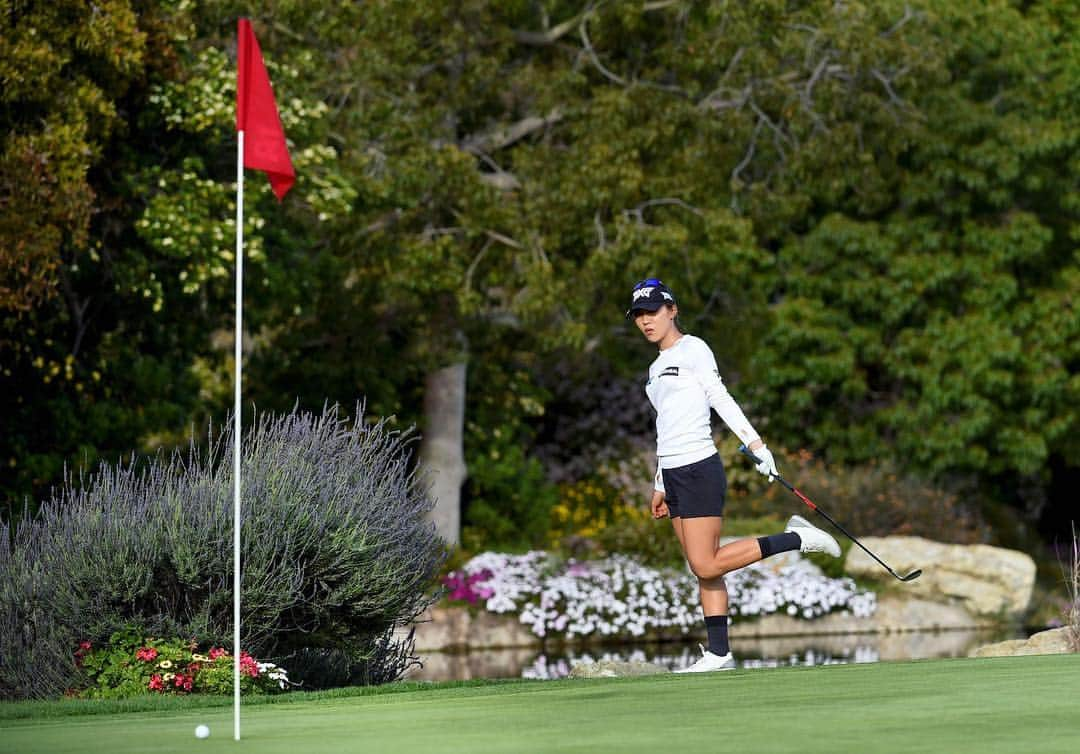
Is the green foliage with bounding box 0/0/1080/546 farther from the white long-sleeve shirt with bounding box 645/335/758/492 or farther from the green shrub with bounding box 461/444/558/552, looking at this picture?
the white long-sleeve shirt with bounding box 645/335/758/492

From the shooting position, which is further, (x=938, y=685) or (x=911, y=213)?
(x=911, y=213)

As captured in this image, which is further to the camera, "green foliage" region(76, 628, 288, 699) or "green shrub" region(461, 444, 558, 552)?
"green shrub" region(461, 444, 558, 552)

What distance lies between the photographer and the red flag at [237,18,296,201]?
8.58m

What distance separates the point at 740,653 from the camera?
19312mm

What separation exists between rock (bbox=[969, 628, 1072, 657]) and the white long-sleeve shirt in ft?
12.3

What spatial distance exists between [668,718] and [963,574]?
51.9 feet

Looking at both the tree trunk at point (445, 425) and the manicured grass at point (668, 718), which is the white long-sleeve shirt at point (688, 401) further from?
the tree trunk at point (445, 425)

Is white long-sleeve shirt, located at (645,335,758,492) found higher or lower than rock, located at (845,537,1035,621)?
higher

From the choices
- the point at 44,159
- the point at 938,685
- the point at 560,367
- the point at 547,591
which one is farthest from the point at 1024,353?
the point at 938,685

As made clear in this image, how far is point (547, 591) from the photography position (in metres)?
21.8

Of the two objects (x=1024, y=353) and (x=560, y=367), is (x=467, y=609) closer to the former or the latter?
(x=560, y=367)

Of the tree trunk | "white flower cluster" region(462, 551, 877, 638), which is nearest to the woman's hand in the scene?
"white flower cluster" region(462, 551, 877, 638)

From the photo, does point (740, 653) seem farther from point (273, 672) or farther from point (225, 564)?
point (225, 564)

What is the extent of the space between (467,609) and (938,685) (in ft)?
42.7
